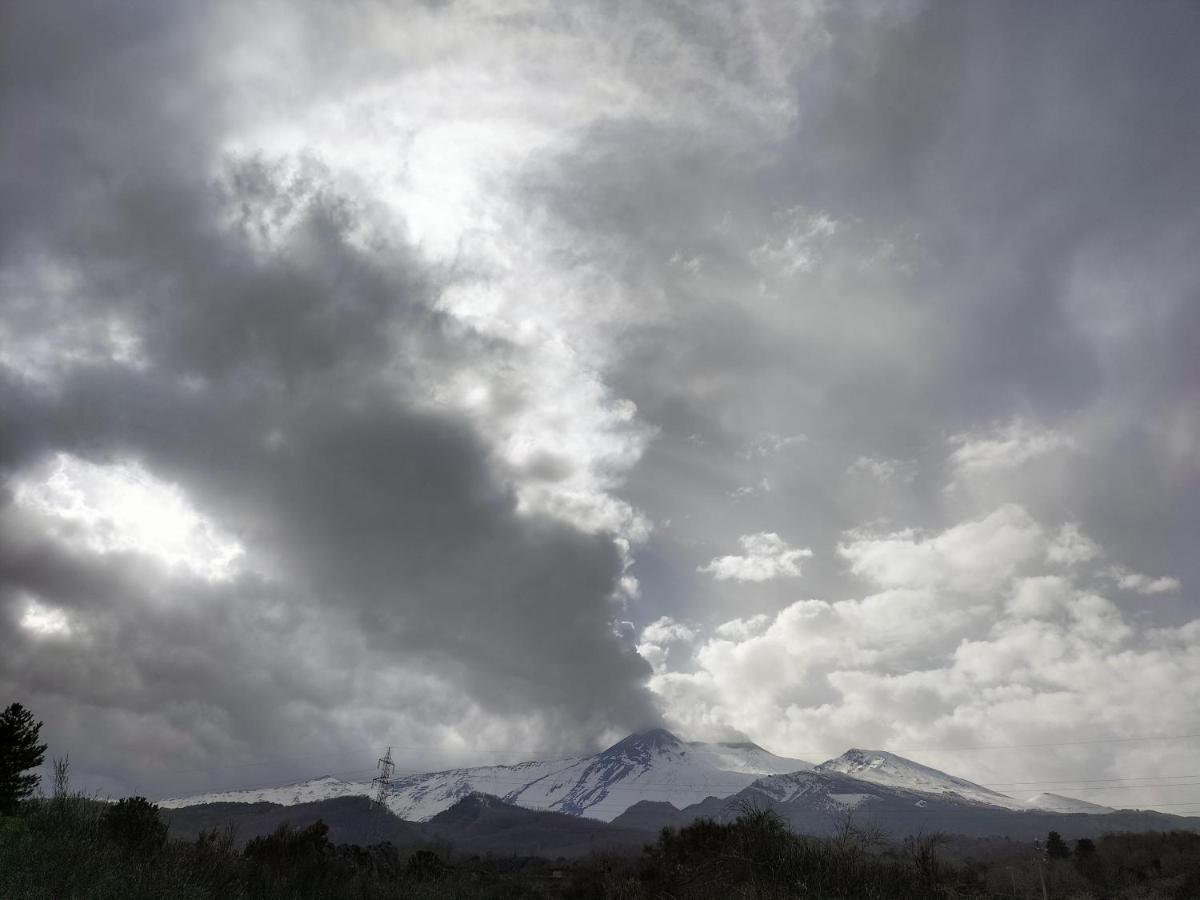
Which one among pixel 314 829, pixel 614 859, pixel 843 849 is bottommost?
pixel 614 859

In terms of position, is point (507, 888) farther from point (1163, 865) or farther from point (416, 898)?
point (1163, 865)

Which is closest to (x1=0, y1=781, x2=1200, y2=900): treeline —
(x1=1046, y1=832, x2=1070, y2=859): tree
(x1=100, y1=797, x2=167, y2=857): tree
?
(x1=100, y1=797, x2=167, y2=857): tree

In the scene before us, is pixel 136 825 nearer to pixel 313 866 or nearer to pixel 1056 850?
pixel 313 866

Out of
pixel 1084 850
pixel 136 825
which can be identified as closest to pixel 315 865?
pixel 136 825

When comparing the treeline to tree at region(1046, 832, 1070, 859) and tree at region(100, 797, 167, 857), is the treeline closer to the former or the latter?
tree at region(100, 797, 167, 857)

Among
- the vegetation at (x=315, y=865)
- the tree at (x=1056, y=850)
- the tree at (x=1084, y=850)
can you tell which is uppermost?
the vegetation at (x=315, y=865)

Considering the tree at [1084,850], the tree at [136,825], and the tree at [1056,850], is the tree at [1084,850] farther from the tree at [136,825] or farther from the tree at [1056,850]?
the tree at [136,825]

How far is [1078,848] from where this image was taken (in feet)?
233

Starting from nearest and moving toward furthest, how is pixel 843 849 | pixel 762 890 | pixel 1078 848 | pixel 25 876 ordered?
1. pixel 25 876
2. pixel 762 890
3. pixel 843 849
4. pixel 1078 848

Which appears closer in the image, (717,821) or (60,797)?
(60,797)

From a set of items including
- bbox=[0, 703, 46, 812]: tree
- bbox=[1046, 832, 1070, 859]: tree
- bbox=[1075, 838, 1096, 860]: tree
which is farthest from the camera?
bbox=[1046, 832, 1070, 859]: tree

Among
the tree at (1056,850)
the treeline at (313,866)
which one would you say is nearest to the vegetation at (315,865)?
the treeline at (313,866)

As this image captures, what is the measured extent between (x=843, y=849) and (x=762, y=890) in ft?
10.2

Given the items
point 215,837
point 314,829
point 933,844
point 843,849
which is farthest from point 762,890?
point 314,829
